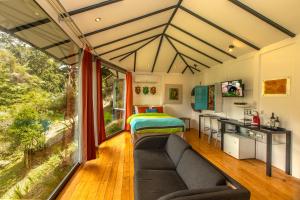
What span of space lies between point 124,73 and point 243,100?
4083 millimetres

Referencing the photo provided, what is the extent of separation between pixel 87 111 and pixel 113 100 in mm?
2716

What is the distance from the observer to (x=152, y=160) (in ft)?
8.63

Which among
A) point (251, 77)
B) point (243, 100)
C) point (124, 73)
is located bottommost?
point (243, 100)

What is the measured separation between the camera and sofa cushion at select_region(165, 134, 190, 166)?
2488mm

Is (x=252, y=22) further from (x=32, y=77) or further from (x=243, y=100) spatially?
(x=32, y=77)

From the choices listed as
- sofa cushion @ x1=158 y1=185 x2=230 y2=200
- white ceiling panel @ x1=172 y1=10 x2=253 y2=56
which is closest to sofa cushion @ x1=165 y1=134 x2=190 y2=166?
sofa cushion @ x1=158 y1=185 x2=230 y2=200

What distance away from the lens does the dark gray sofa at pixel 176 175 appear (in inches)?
54.2

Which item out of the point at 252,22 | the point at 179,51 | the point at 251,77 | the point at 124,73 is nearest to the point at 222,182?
the point at 252,22

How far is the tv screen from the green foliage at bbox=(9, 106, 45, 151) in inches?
168

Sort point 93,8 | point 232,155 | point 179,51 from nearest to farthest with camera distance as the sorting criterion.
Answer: point 93,8 → point 232,155 → point 179,51

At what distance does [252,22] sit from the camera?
322cm

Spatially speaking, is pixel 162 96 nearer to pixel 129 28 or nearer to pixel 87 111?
pixel 129 28

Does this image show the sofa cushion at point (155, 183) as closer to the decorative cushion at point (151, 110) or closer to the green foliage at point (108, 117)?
the green foliage at point (108, 117)

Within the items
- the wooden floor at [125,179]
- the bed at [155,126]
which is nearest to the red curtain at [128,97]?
the bed at [155,126]
